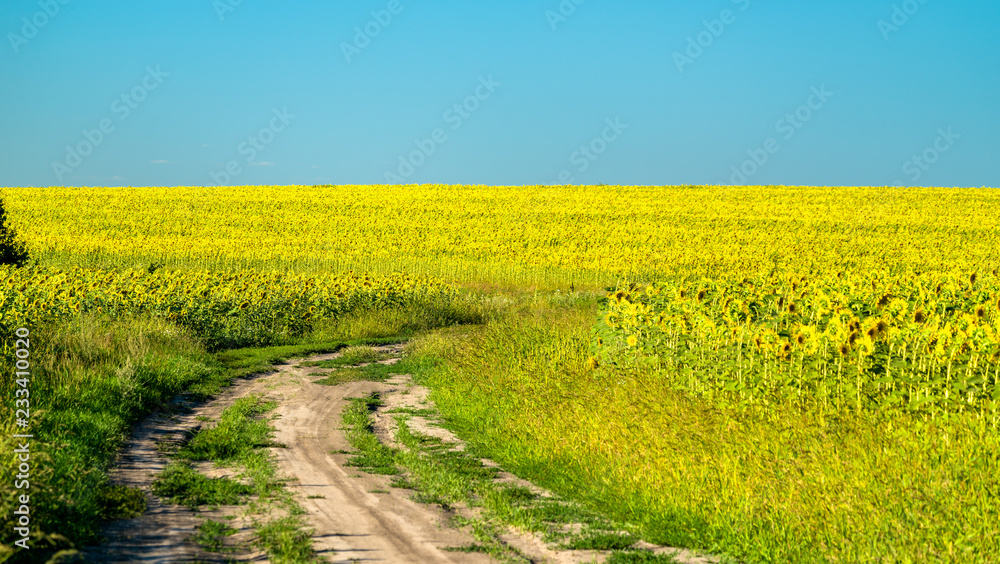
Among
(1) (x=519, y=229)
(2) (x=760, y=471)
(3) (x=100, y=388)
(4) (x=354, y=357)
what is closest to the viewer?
(2) (x=760, y=471)

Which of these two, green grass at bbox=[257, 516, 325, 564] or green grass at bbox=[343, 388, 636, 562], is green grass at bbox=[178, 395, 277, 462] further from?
green grass at bbox=[257, 516, 325, 564]

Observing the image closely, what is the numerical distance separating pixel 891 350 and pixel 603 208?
45833mm

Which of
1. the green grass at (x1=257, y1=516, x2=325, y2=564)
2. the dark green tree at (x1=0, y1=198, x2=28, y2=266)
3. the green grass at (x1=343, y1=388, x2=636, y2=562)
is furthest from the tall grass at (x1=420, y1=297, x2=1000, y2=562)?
the dark green tree at (x1=0, y1=198, x2=28, y2=266)

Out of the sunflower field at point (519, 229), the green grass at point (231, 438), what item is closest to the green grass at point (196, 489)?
the green grass at point (231, 438)

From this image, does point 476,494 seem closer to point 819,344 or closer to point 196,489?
point 196,489

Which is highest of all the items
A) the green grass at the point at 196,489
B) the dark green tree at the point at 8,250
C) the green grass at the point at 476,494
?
the dark green tree at the point at 8,250

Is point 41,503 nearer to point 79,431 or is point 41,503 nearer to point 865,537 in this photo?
point 79,431

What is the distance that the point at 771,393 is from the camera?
321 inches

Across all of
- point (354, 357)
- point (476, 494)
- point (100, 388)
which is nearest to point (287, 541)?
point (476, 494)

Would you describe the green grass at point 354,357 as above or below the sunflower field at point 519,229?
below

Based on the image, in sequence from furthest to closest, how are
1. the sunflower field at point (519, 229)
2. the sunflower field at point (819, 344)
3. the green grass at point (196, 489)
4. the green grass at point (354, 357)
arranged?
the sunflower field at point (519, 229)
the green grass at point (354, 357)
the sunflower field at point (819, 344)
the green grass at point (196, 489)

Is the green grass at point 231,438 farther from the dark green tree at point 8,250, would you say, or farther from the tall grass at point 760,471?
the dark green tree at point 8,250

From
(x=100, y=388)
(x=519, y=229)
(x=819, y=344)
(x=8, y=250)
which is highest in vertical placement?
(x=519, y=229)

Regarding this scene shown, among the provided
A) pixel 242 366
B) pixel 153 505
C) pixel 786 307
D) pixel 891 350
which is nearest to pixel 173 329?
pixel 242 366
